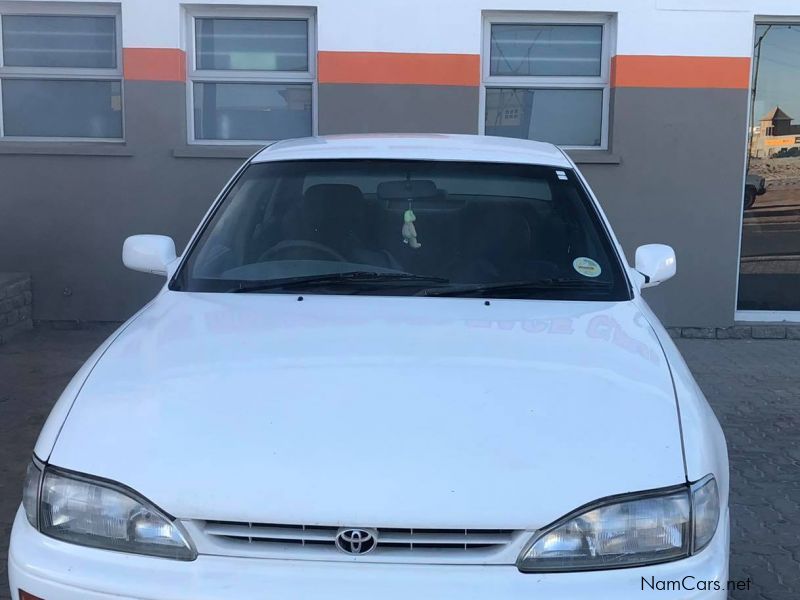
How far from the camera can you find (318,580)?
6.38ft

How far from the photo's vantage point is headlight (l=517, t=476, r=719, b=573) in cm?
201

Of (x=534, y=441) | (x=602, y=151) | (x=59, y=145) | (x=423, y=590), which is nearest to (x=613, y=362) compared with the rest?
(x=534, y=441)

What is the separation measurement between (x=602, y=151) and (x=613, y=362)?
18.6 feet

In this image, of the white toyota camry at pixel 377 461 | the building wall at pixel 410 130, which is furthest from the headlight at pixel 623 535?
the building wall at pixel 410 130

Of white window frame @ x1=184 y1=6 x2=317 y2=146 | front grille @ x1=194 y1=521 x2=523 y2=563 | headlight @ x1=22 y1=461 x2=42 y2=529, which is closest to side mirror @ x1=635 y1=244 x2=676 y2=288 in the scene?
front grille @ x1=194 y1=521 x2=523 y2=563

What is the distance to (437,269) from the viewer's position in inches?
130

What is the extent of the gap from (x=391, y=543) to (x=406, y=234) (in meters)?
1.68

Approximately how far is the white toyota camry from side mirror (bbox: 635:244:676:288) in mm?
632

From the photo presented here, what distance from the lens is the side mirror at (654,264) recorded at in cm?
357

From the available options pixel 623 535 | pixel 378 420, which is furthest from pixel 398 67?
pixel 623 535

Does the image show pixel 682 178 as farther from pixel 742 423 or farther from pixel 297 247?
pixel 297 247

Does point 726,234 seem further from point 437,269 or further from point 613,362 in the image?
point 613,362

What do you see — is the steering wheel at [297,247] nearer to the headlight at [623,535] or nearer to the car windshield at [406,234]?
the car windshield at [406,234]

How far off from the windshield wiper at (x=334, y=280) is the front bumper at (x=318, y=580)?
4.26ft
